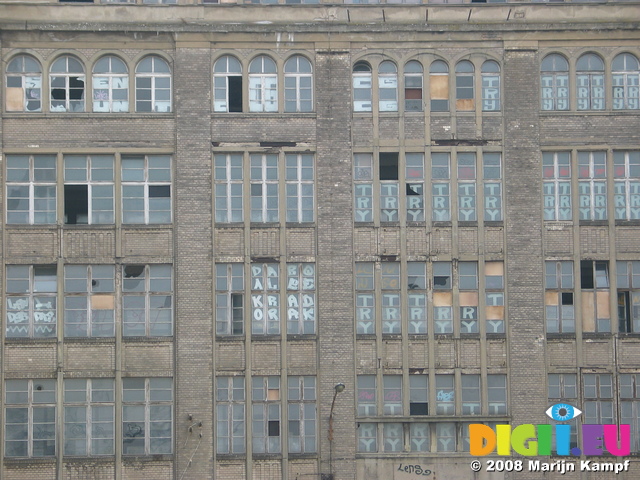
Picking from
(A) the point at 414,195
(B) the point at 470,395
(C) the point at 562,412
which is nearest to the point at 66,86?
(A) the point at 414,195

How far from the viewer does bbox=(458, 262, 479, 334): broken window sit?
31.5 metres

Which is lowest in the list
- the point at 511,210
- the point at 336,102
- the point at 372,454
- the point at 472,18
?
the point at 372,454

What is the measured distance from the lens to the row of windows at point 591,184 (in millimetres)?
31844

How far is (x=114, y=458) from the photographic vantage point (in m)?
30.7

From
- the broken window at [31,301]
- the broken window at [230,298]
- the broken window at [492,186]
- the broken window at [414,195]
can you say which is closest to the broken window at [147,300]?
the broken window at [230,298]

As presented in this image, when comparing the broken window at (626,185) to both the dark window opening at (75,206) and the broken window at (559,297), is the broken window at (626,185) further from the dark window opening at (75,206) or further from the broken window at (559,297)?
the dark window opening at (75,206)

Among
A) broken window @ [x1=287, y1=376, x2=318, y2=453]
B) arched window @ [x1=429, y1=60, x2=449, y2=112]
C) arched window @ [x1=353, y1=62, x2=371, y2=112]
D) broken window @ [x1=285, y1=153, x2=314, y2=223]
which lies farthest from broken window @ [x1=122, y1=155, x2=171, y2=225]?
arched window @ [x1=429, y1=60, x2=449, y2=112]

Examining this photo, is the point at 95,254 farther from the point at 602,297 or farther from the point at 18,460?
the point at 602,297

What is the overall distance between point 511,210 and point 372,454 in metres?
8.65

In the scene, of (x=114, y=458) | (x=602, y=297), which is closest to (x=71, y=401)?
(x=114, y=458)

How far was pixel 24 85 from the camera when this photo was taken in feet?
104

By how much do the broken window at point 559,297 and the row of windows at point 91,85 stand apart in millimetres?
13017

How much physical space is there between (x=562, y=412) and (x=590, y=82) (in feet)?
34.0

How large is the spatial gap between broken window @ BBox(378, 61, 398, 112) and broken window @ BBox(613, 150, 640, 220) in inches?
281
